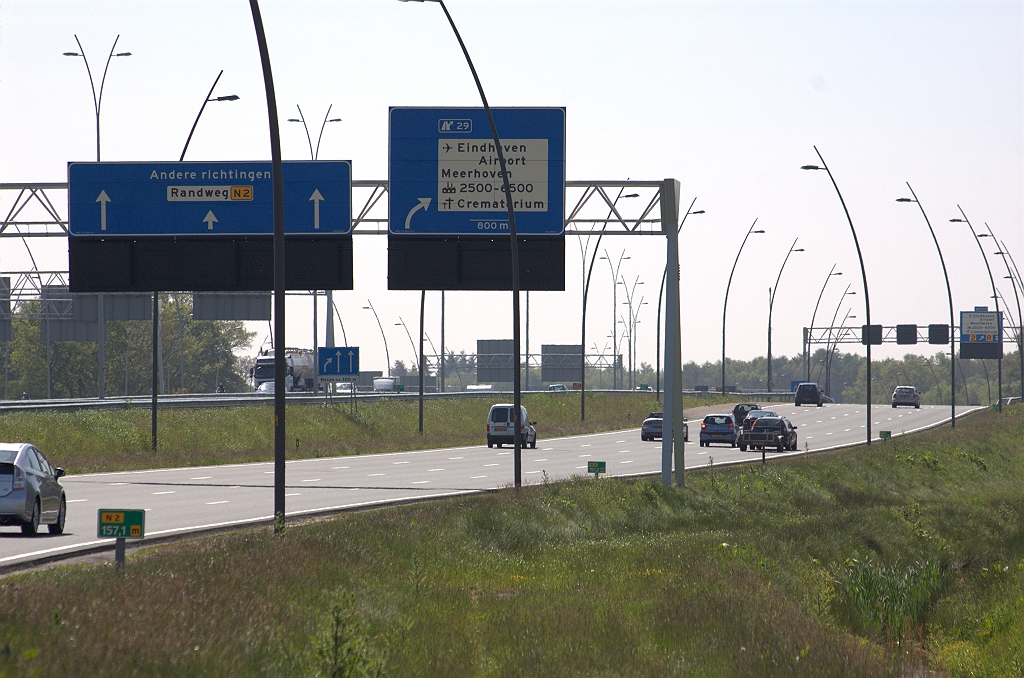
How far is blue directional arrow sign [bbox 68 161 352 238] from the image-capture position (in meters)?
29.8

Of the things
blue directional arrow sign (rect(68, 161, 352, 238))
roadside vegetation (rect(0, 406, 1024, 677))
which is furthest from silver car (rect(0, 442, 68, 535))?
blue directional arrow sign (rect(68, 161, 352, 238))

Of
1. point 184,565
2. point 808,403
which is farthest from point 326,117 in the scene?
point 808,403

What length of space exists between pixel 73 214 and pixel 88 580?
20.0m

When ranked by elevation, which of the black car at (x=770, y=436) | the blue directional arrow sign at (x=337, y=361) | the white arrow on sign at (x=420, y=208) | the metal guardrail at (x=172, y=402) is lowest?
the black car at (x=770, y=436)

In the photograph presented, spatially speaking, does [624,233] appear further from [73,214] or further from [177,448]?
[177,448]

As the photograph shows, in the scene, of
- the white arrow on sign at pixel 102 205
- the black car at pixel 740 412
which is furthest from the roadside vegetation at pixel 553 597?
the black car at pixel 740 412

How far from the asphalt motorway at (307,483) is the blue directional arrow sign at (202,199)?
20.6ft

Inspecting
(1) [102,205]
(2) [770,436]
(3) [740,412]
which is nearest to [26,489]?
(1) [102,205]

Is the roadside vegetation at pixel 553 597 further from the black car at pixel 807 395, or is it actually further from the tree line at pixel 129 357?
the tree line at pixel 129 357

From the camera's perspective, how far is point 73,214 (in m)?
30.2

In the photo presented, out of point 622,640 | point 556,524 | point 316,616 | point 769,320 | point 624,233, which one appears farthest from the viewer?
point 769,320

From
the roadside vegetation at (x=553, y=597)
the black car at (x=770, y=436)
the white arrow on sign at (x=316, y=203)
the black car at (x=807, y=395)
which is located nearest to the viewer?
the roadside vegetation at (x=553, y=597)

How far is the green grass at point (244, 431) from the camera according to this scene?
44.3 metres

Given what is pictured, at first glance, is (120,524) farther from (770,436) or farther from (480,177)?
(770,436)
